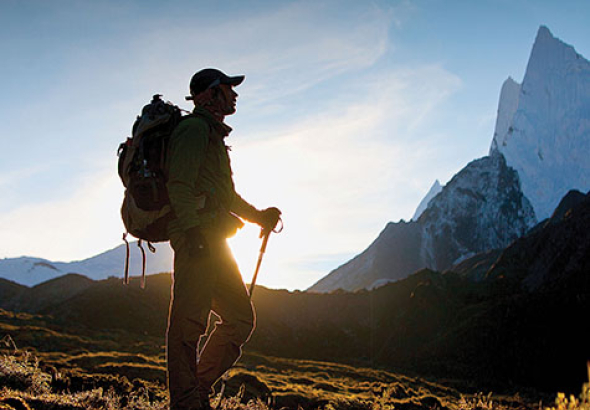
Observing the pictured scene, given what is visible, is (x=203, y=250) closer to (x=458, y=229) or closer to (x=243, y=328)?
(x=243, y=328)

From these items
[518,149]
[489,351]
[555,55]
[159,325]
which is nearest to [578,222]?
[489,351]

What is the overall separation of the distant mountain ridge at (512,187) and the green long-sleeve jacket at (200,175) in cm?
11938

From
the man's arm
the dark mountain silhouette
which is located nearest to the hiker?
the man's arm

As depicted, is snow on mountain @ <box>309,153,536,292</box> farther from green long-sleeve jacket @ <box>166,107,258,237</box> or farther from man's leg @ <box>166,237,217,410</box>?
man's leg @ <box>166,237,217,410</box>

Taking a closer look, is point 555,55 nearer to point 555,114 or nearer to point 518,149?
point 555,114

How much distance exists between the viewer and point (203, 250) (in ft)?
10.5

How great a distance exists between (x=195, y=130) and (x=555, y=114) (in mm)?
179316

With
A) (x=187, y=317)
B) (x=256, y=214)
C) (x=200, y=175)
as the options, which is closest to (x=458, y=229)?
(x=256, y=214)

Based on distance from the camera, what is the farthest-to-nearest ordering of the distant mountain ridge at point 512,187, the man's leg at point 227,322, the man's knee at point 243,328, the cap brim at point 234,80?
the distant mountain ridge at point 512,187 < the cap brim at point 234,80 < the man's knee at point 243,328 < the man's leg at point 227,322

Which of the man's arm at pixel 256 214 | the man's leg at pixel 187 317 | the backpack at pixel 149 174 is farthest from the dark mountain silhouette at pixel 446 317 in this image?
the backpack at pixel 149 174

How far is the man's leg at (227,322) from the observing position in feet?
11.6

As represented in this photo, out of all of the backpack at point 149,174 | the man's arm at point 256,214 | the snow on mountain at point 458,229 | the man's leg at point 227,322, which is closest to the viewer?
the backpack at point 149,174

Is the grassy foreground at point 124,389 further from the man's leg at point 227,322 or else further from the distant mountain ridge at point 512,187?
the distant mountain ridge at point 512,187

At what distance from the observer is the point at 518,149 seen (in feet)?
507
